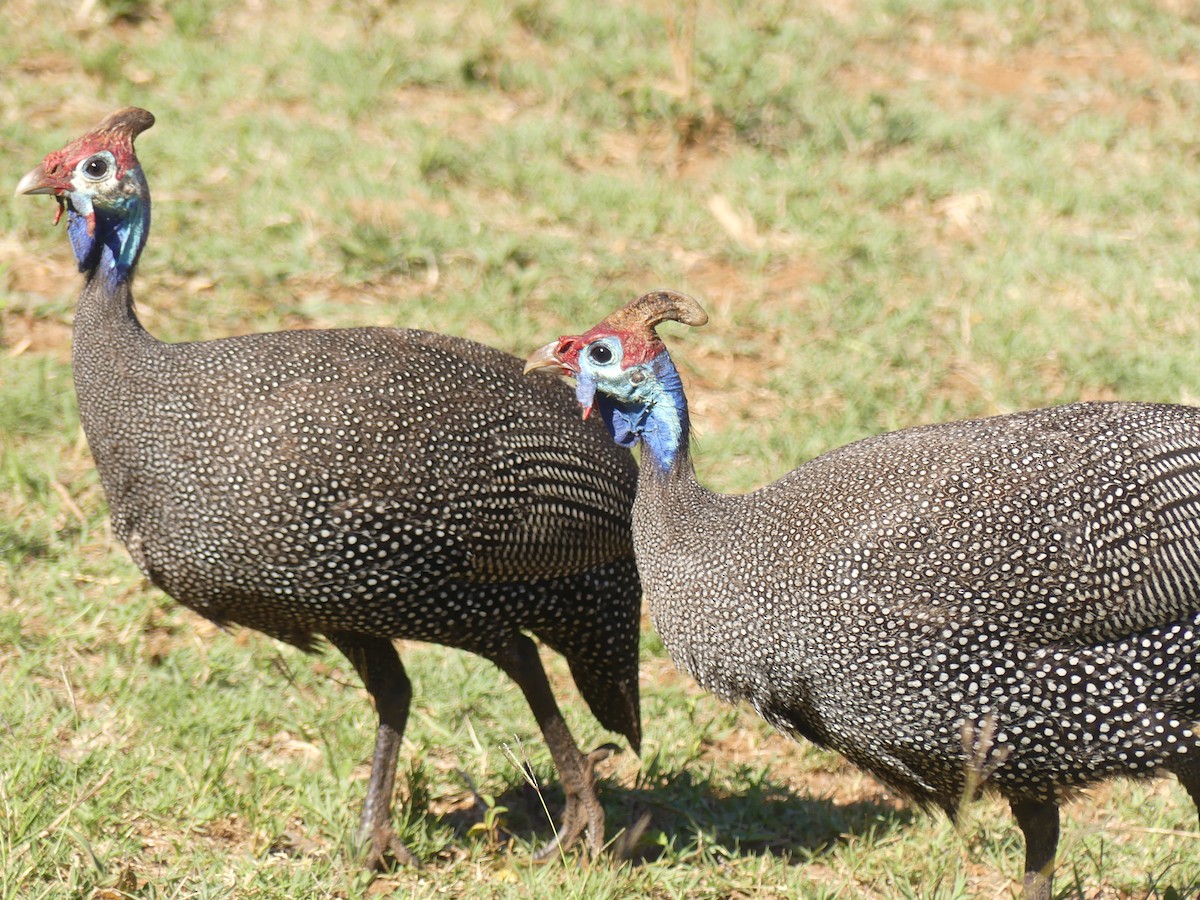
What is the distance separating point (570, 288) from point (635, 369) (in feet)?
9.85

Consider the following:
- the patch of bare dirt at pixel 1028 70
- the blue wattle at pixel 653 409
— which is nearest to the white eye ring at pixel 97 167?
the blue wattle at pixel 653 409

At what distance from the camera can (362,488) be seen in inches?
144

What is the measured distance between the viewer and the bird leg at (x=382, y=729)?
398cm

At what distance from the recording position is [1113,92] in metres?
8.18

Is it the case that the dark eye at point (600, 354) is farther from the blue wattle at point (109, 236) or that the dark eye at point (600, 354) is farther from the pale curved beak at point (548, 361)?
the blue wattle at point (109, 236)

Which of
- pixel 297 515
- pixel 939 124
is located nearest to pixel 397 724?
pixel 297 515

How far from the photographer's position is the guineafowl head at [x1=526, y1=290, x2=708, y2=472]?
11.4ft

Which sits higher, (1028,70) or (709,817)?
(1028,70)

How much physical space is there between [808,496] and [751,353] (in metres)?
2.77

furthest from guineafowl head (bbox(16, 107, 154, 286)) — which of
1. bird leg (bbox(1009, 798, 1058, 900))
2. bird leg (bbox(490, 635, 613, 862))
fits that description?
bird leg (bbox(1009, 798, 1058, 900))

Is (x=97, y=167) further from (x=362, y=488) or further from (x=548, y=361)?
(x=548, y=361)

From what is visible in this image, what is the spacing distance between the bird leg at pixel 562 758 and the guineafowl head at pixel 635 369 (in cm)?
78

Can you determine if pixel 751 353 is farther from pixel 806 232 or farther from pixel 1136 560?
pixel 1136 560

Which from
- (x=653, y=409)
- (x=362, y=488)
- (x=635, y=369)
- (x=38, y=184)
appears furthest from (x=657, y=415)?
(x=38, y=184)
